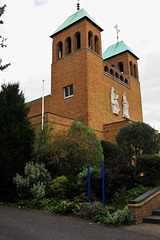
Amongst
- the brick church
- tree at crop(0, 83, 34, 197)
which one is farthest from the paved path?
the brick church

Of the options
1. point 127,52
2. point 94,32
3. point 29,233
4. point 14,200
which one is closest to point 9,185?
point 14,200

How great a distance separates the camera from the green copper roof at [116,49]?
3091 centimetres

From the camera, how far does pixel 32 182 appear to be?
10008mm

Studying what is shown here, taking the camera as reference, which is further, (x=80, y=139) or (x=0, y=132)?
(x=80, y=139)

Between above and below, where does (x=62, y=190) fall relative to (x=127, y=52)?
below

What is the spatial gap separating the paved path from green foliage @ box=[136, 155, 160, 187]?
3060 millimetres

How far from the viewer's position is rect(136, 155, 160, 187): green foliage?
812 centimetres

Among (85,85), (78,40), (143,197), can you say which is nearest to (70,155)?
(143,197)

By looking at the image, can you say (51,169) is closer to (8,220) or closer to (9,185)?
(9,185)

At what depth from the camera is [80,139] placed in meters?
12.7

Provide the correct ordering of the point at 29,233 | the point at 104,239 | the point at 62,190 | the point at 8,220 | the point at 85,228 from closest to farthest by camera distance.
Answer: the point at 104,239 → the point at 29,233 → the point at 85,228 → the point at 8,220 → the point at 62,190

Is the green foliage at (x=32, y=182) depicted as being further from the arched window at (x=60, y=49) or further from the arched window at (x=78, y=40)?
the arched window at (x=60, y=49)

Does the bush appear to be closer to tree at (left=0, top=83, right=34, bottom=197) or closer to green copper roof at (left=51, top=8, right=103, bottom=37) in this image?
A: tree at (left=0, top=83, right=34, bottom=197)

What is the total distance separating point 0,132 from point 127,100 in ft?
65.8
